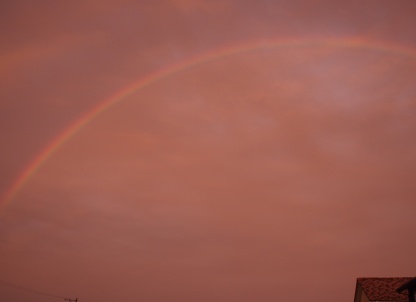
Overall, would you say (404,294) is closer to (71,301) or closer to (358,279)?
(358,279)

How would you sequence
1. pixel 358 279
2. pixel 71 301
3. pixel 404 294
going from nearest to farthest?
pixel 404 294, pixel 358 279, pixel 71 301

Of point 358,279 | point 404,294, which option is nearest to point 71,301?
point 358,279

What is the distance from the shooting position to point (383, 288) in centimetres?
3450

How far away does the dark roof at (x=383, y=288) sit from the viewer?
3220cm

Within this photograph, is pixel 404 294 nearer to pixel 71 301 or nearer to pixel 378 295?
A: pixel 378 295

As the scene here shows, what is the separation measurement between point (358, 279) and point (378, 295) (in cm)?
444

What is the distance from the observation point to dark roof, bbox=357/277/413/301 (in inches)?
1268

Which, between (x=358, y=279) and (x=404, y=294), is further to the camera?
(x=358, y=279)

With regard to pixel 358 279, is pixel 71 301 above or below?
below

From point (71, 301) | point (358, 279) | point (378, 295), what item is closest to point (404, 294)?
point (378, 295)

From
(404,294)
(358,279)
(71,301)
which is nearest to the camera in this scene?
(404,294)

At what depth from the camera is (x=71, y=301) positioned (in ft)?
234

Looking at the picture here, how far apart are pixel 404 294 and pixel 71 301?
204 ft

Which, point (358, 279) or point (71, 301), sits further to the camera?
point (71, 301)
